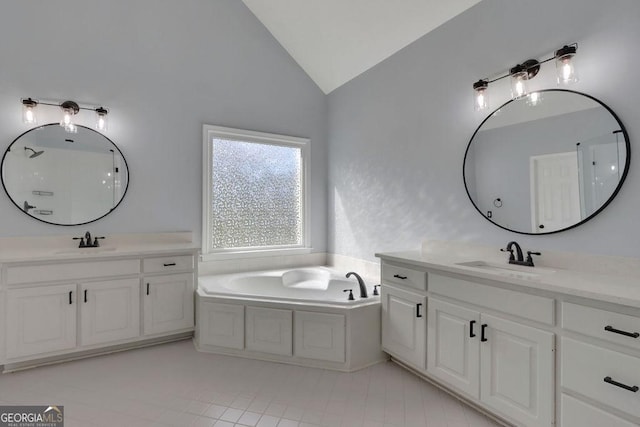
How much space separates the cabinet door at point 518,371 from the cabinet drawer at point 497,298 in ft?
0.22

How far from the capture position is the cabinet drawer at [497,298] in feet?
4.85

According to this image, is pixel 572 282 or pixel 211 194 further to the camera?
pixel 211 194

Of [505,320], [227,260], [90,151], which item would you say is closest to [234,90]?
[90,151]

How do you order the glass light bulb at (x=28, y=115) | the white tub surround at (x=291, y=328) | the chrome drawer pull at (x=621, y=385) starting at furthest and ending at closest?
1. the glass light bulb at (x=28, y=115)
2. the white tub surround at (x=291, y=328)
3. the chrome drawer pull at (x=621, y=385)

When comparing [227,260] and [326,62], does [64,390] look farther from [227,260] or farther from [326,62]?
[326,62]

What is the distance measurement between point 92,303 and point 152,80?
2065 mm

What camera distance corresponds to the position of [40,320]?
229cm

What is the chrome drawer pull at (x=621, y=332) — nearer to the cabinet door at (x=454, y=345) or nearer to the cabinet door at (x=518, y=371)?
the cabinet door at (x=518, y=371)

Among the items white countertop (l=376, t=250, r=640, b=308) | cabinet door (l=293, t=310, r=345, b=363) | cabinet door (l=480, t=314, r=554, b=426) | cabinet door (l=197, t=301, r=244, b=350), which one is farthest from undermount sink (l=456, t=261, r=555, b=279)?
cabinet door (l=197, t=301, r=244, b=350)

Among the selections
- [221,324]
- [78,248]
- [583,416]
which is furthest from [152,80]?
[583,416]

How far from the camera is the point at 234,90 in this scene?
3.46m

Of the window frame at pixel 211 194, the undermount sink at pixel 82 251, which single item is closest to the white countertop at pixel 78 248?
the undermount sink at pixel 82 251

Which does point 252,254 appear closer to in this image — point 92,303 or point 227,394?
point 92,303

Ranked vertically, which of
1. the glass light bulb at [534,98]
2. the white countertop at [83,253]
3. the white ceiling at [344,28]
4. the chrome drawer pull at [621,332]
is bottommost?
the chrome drawer pull at [621,332]
